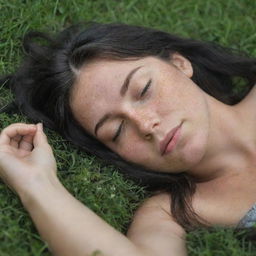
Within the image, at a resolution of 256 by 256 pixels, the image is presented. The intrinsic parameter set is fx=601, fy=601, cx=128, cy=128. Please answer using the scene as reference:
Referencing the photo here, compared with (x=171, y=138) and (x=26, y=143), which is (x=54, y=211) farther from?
(x=171, y=138)

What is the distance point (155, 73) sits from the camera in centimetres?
420

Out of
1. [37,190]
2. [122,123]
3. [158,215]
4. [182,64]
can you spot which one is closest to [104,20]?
[182,64]

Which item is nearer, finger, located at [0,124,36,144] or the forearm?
the forearm

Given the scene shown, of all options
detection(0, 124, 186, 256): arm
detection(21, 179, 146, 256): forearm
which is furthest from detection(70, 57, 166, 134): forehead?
detection(21, 179, 146, 256): forearm

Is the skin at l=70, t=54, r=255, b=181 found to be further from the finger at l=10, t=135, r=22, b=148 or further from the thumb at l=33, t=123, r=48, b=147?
the finger at l=10, t=135, r=22, b=148

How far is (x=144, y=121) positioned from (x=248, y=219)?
954 millimetres

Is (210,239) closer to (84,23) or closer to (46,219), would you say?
(46,219)

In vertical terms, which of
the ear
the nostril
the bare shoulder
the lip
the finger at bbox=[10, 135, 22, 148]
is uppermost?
the ear

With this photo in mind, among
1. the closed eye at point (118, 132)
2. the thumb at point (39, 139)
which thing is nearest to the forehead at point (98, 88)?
the closed eye at point (118, 132)

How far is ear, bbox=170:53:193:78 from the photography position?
4566 mm

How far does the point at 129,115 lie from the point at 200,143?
0.51 metres

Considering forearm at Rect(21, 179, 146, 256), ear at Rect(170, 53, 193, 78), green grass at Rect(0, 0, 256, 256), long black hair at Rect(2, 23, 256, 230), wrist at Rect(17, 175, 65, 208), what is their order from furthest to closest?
ear at Rect(170, 53, 193, 78), long black hair at Rect(2, 23, 256, 230), green grass at Rect(0, 0, 256, 256), wrist at Rect(17, 175, 65, 208), forearm at Rect(21, 179, 146, 256)

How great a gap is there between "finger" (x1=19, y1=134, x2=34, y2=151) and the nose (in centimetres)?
68

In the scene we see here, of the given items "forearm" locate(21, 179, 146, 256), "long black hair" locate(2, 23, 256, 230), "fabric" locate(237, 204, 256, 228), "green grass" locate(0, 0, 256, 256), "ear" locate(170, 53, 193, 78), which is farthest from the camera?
"ear" locate(170, 53, 193, 78)
